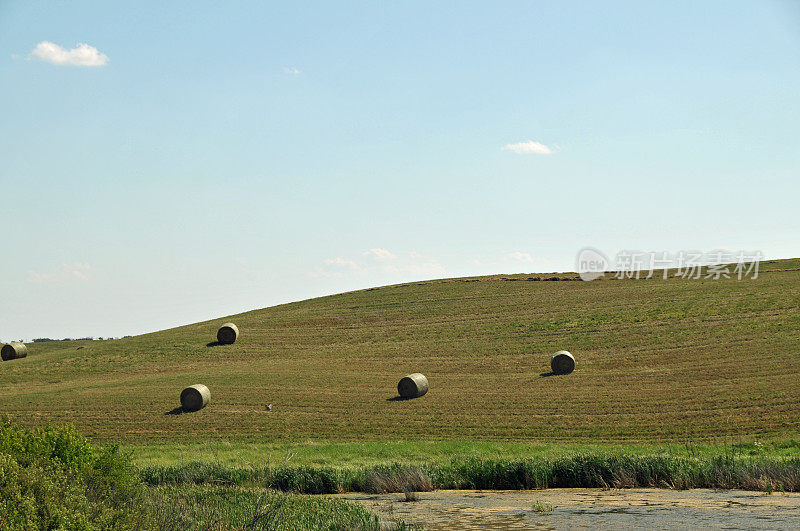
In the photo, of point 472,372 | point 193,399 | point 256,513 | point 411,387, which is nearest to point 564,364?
point 472,372

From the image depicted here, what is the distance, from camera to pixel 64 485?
11.9 meters

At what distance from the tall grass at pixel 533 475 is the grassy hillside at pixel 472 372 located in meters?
8.18

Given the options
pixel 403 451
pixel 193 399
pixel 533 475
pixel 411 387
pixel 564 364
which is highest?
pixel 564 364

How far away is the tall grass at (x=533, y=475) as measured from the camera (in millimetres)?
18844

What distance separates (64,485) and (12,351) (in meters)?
55.9

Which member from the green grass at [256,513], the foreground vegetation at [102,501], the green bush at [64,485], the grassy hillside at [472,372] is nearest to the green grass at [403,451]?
the grassy hillside at [472,372]

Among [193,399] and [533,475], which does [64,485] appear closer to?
[533,475]

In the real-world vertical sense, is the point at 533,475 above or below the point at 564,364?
below

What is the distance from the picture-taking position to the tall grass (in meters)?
18.8

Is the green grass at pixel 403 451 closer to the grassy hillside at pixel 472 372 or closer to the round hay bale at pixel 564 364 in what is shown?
the grassy hillside at pixel 472 372

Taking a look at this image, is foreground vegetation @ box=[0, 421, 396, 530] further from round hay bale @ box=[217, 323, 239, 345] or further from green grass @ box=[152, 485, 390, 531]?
round hay bale @ box=[217, 323, 239, 345]

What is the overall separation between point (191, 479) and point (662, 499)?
42.7 ft

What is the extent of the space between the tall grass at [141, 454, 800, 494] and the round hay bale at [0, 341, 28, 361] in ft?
147

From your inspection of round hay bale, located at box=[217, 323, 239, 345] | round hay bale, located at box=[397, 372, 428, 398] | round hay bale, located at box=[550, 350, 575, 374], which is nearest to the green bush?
round hay bale, located at box=[397, 372, 428, 398]
